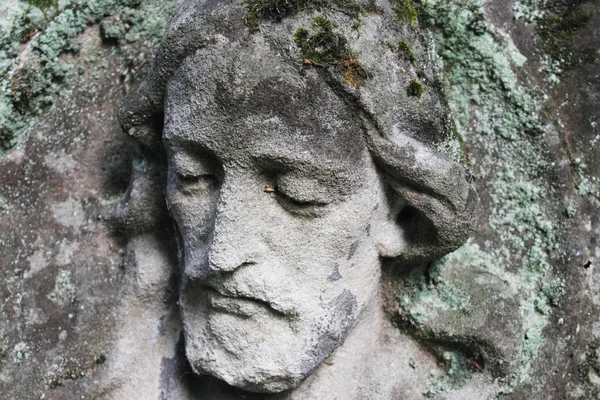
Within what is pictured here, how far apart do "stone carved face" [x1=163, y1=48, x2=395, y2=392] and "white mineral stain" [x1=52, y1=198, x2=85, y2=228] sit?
363 mm

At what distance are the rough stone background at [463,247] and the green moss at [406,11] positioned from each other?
320 millimetres

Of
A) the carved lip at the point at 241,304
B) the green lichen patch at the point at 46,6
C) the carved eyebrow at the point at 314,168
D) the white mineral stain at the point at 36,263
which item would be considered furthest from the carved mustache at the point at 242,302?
the green lichen patch at the point at 46,6

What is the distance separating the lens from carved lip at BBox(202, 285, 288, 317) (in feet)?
4.67

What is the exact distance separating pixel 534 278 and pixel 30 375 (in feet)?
3.95

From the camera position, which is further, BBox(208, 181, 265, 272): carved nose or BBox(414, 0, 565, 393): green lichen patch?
BBox(414, 0, 565, 393): green lichen patch

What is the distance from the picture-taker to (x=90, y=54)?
1814 millimetres

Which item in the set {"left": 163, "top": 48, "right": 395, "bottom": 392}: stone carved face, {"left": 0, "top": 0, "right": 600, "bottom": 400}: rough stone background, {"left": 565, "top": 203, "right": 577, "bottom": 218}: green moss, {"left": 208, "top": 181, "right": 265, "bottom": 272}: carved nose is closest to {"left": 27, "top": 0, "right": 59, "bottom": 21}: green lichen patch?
{"left": 0, "top": 0, "right": 600, "bottom": 400}: rough stone background

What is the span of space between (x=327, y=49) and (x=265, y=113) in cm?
16

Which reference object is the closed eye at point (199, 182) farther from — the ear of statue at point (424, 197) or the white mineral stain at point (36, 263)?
the white mineral stain at point (36, 263)

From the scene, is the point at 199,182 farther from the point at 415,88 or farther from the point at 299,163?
the point at 415,88

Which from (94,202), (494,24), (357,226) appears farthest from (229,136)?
(494,24)

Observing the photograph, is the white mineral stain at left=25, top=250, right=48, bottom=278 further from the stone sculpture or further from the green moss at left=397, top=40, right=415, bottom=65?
the green moss at left=397, top=40, right=415, bottom=65

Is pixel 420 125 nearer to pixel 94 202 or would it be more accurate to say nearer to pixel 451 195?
pixel 451 195

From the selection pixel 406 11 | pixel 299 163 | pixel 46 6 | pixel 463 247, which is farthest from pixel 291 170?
pixel 46 6
